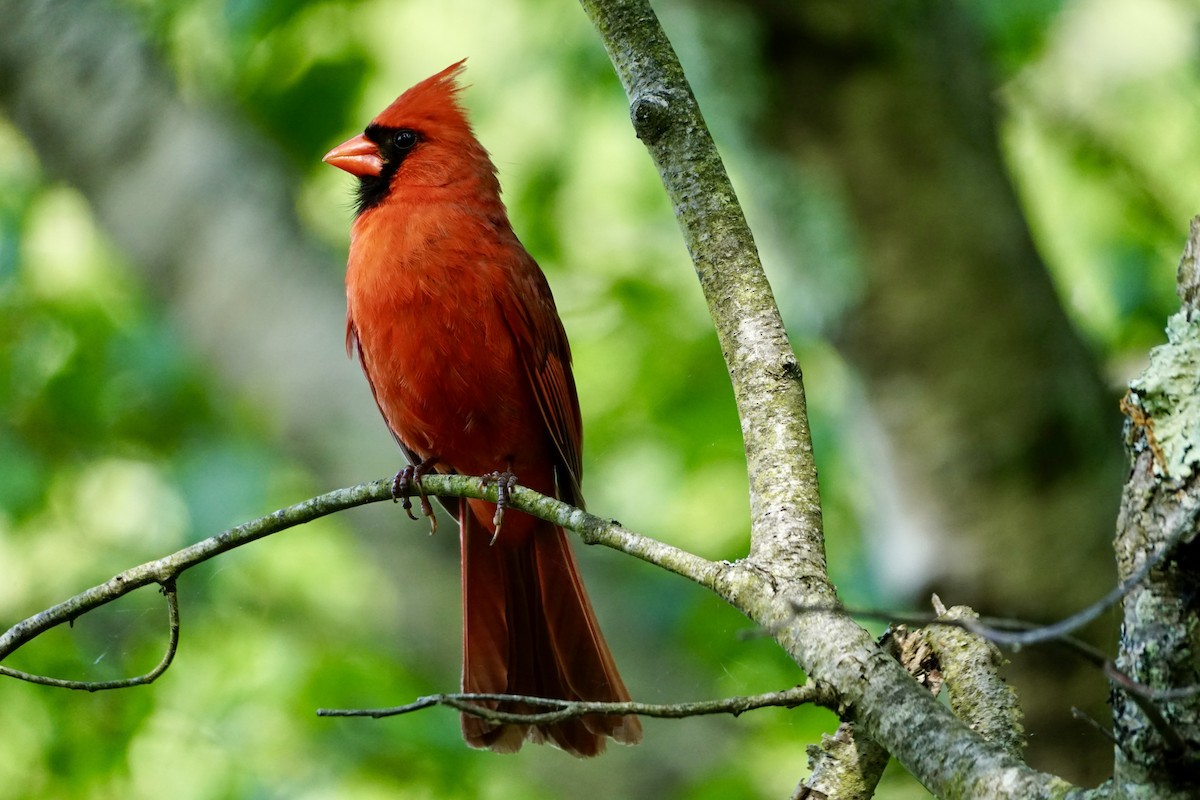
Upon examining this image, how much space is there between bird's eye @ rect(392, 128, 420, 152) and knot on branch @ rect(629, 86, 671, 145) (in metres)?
1.68

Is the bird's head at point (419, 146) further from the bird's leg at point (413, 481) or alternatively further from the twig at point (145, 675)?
the twig at point (145, 675)

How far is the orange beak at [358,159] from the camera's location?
3.40 metres

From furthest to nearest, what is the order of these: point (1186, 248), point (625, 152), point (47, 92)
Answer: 1. point (625, 152)
2. point (47, 92)
3. point (1186, 248)

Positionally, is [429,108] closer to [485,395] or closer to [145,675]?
[485,395]

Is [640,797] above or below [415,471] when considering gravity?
below

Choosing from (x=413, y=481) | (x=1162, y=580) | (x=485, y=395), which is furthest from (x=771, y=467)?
(x=485, y=395)

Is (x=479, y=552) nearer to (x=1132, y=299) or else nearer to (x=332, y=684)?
(x=332, y=684)

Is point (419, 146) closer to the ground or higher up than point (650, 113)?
higher up

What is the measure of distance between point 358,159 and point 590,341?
1.96 metres

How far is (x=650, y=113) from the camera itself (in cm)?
183

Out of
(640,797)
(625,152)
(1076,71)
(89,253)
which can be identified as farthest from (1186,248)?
(89,253)

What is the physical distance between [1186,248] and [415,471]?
1.95m

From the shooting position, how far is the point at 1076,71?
16.7 feet

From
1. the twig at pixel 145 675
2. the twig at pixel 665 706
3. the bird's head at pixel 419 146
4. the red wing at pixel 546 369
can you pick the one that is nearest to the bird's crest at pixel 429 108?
the bird's head at pixel 419 146
